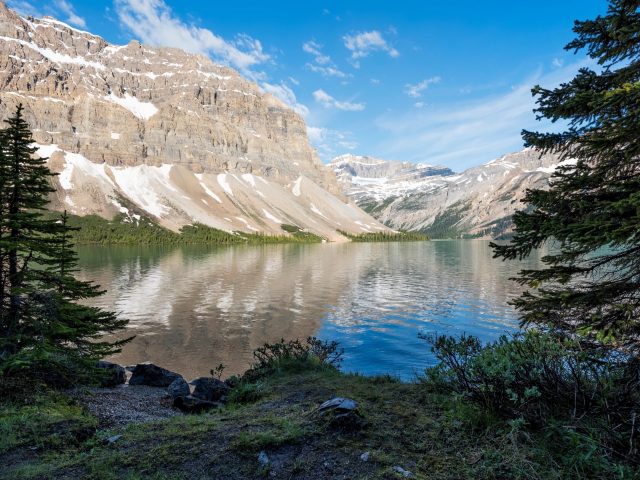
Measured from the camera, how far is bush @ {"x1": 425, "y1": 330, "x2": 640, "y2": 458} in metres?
4.99

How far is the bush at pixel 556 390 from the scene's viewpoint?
499 centimetres

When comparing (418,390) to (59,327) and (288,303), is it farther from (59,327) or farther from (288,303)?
(288,303)

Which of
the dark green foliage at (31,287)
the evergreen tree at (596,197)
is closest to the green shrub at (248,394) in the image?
the dark green foliage at (31,287)

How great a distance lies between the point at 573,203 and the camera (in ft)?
30.4

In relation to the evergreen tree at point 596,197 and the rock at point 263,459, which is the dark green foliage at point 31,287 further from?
the evergreen tree at point 596,197

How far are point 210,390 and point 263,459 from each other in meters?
8.76

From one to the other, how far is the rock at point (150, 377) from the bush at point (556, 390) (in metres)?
14.6

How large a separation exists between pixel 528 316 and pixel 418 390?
3.71 metres

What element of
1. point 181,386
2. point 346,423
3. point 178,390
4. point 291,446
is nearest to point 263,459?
point 291,446

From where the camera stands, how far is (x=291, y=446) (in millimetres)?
6320

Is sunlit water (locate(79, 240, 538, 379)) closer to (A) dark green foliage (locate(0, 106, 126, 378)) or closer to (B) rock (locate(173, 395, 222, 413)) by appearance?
(A) dark green foliage (locate(0, 106, 126, 378))

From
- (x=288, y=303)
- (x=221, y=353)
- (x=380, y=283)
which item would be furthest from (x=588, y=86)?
(x=380, y=283)

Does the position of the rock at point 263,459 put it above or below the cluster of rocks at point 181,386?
above

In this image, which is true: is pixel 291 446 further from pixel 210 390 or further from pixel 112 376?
pixel 112 376
